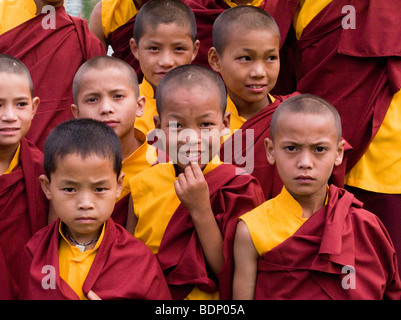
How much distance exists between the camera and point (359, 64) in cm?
417

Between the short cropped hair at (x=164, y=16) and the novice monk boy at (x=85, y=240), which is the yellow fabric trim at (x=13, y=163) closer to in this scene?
the novice monk boy at (x=85, y=240)

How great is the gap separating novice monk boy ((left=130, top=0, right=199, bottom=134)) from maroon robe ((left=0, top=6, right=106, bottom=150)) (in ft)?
1.30

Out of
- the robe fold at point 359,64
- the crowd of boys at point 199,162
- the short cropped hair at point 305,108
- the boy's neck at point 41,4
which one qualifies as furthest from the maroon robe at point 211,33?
the short cropped hair at point 305,108

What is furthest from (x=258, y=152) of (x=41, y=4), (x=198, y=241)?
(x=41, y=4)

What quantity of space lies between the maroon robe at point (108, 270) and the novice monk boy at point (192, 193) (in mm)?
165

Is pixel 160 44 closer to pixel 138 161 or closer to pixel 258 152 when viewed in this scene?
pixel 138 161

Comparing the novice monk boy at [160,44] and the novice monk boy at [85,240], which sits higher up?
the novice monk boy at [160,44]

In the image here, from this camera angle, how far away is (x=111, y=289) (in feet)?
9.79

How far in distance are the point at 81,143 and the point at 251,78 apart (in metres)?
1.11

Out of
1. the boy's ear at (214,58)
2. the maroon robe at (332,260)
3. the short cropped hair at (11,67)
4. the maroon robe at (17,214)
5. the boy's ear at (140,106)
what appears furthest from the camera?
the boy's ear at (214,58)

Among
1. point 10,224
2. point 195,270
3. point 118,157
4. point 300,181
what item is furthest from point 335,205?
point 10,224

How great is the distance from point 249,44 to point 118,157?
108 centimetres

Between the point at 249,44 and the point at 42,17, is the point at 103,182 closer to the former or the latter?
Answer: the point at 249,44

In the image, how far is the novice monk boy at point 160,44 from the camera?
Answer: 4098 mm
